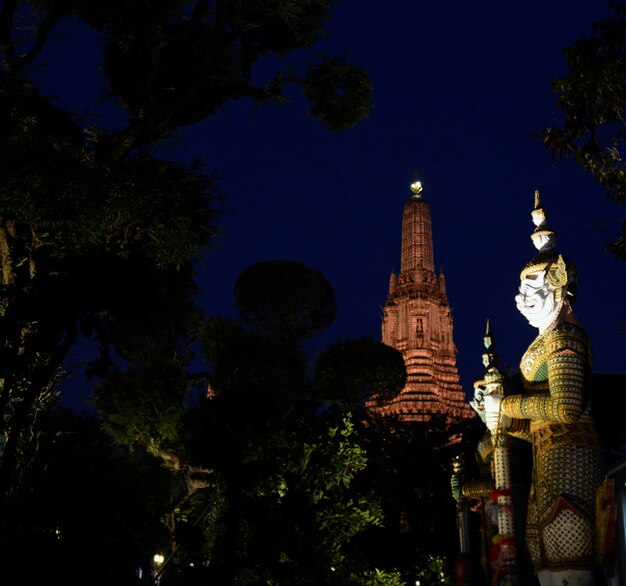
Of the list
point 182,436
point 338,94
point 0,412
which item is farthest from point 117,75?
point 182,436

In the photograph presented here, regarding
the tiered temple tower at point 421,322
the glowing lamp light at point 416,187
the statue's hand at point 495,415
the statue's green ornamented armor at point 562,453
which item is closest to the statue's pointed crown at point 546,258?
the statue's green ornamented armor at point 562,453

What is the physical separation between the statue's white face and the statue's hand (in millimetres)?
1145

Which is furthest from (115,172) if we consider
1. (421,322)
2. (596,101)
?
(421,322)

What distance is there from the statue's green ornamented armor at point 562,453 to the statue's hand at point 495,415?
311mm

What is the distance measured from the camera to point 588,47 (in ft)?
25.4

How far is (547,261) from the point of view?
36.0 feet

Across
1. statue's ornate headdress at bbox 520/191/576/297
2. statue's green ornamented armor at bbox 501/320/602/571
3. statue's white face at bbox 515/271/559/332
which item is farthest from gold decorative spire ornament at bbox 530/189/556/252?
statue's green ornamented armor at bbox 501/320/602/571

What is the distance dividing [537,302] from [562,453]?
2129 mm

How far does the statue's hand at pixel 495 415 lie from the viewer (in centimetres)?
1069

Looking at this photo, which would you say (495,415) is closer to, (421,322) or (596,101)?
(596,101)

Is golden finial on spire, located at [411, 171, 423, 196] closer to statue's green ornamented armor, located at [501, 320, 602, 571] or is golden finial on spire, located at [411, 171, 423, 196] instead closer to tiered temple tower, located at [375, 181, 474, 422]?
tiered temple tower, located at [375, 181, 474, 422]

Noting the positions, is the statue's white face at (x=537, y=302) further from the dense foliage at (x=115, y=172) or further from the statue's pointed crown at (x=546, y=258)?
the dense foliage at (x=115, y=172)

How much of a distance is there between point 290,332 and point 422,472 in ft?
28.1

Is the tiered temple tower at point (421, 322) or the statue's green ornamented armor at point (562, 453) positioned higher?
A: the tiered temple tower at point (421, 322)
